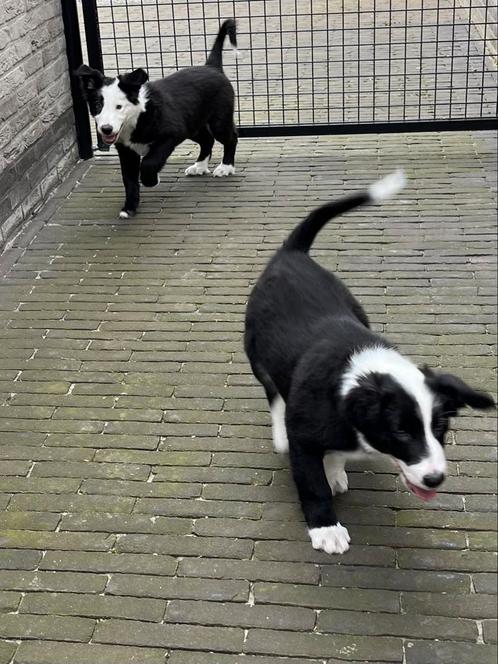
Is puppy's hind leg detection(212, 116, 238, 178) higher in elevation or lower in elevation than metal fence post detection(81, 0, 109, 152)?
lower

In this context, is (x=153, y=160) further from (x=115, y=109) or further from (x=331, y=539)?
(x=331, y=539)

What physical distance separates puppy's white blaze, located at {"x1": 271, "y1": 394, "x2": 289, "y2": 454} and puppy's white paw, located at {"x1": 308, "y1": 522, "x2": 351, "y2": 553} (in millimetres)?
465

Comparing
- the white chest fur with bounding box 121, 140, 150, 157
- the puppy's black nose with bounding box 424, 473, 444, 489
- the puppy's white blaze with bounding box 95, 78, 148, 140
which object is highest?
the puppy's black nose with bounding box 424, 473, 444, 489

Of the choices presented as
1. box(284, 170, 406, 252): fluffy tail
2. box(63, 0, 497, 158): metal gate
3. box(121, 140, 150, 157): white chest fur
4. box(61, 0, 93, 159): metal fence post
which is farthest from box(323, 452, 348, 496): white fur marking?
box(61, 0, 93, 159): metal fence post

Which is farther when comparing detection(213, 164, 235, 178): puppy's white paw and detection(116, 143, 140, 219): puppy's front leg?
detection(213, 164, 235, 178): puppy's white paw

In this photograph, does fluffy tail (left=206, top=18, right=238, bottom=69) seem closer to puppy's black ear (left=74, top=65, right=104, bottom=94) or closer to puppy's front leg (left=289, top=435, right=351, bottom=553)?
puppy's black ear (left=74, top=65, right=104, bottom=94)

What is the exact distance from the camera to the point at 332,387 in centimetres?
253

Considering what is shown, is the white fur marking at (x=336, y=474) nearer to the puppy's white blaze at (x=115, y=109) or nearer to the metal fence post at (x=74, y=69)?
the puppy's white blaze at (x=115, y=109)

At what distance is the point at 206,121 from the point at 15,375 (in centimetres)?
285

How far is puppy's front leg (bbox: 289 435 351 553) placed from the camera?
8.73ft

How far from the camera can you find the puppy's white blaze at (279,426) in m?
3.13

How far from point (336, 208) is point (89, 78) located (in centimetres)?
291

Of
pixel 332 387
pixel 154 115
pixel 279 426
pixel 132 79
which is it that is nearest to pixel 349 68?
pixel 154 115

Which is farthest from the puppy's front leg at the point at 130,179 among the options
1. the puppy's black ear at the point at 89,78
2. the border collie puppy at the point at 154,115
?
the puppy's black ear at the point at 89,78
